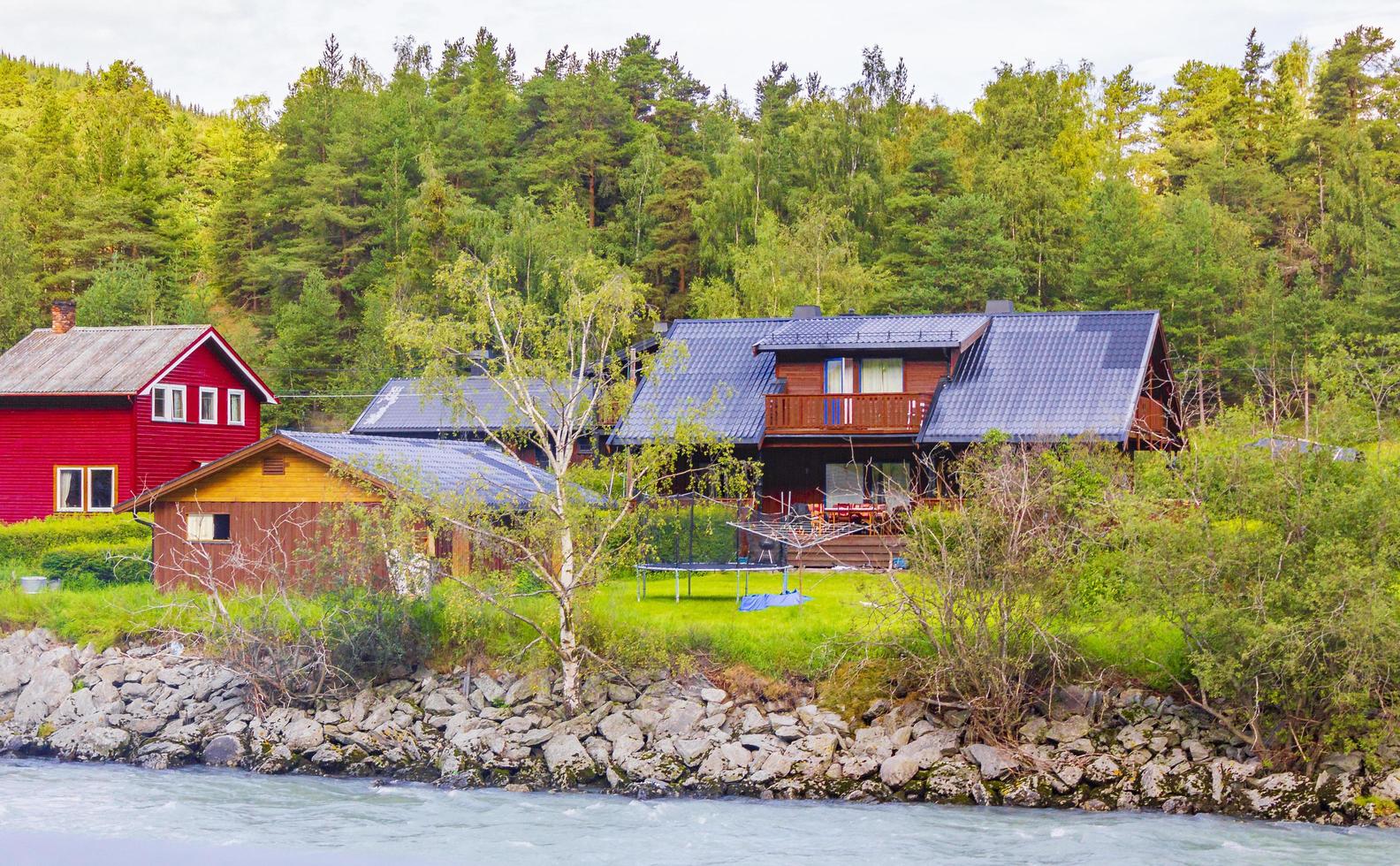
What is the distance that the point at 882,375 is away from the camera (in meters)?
32.9

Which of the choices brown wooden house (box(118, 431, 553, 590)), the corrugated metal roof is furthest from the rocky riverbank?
the corrugated metal roof

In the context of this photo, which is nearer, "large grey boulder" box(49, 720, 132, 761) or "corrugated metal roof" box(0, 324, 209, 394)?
"large grey boulder" box(49, 720, 132, 761)

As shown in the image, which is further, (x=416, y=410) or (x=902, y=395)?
(x=416, y=410)

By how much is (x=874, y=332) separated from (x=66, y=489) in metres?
20.4

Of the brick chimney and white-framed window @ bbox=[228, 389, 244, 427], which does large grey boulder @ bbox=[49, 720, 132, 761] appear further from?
the brick chimney

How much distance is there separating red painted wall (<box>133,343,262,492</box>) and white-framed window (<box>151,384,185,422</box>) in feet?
0.37

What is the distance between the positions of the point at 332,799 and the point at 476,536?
4529 mm

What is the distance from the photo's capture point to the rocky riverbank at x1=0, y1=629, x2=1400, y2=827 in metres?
18.8

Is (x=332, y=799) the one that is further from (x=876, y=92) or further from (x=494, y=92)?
(x=494, y=92)

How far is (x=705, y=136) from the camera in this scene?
66000 millimetres

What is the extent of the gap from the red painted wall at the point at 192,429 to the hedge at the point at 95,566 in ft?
15.3

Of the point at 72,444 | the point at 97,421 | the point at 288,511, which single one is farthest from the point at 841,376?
the point at 72,444

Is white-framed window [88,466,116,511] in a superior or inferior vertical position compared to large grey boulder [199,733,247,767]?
superior

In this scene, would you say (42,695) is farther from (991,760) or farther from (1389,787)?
(1389,787)
